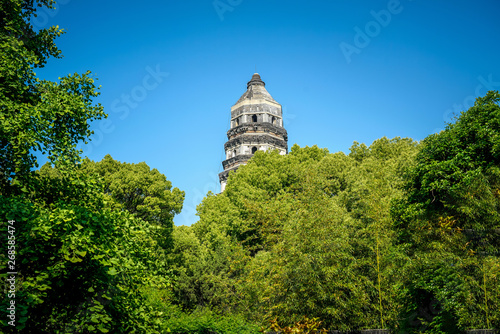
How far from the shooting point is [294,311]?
1669cm

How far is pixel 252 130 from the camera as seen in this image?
177 feet

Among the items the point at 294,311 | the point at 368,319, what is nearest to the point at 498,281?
the point at 368,319

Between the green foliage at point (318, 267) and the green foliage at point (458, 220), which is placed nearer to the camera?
the green foliage at point (458, 220)

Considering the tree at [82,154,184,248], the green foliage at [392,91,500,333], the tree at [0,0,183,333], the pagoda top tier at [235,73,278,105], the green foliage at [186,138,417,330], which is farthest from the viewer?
the pagoda top tier at [235,73,278,105]

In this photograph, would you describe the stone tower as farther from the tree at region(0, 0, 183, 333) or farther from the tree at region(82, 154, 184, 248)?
the tree at region(0, 0, 183, 333)

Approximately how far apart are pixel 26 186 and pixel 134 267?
288 centimetres

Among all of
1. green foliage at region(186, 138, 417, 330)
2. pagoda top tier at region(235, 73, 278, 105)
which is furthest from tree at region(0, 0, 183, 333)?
pagoda top tier at region(235, 73, 278, 105)

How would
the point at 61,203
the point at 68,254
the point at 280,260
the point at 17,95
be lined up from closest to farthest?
1. the point at 68,254
2. the point at 61,203
3. the point at 17,95
4. the point at 280,260

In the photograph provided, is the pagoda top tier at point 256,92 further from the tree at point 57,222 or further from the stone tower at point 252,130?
the tree at point 57,222

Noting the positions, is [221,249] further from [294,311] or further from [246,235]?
[294,311]

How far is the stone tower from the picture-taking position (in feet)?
175

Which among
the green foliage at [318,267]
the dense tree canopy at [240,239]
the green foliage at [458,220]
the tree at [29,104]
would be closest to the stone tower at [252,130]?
the dense tree canopy at [240,239]

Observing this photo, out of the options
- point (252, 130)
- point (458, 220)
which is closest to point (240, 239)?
point (458, 220)

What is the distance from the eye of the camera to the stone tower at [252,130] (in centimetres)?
5328
